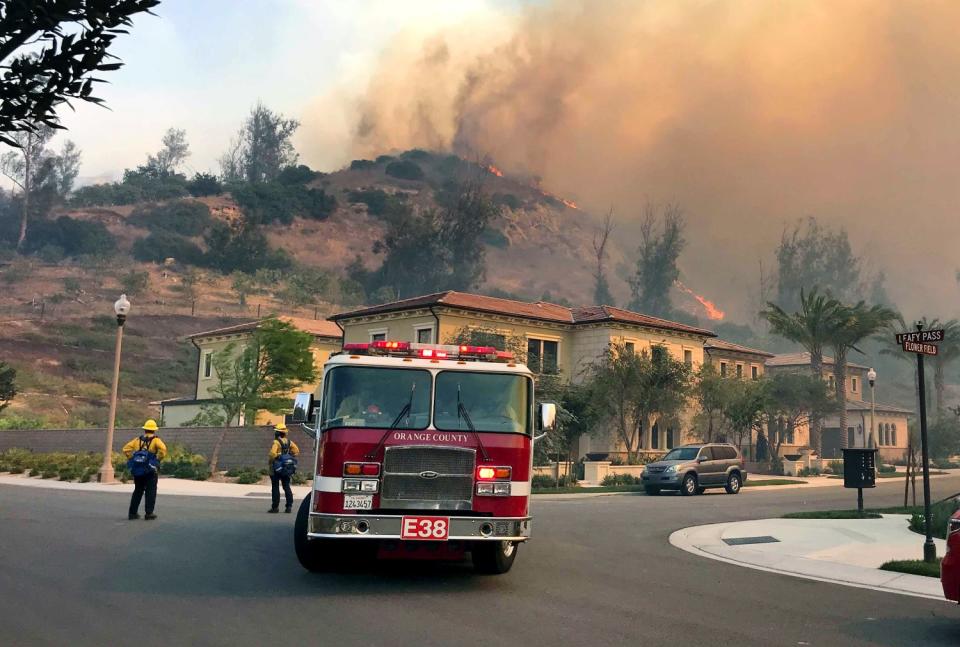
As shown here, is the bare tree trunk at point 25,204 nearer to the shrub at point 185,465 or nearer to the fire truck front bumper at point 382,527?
the shrub at point 185,465

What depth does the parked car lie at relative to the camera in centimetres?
3086

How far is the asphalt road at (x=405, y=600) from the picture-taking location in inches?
308

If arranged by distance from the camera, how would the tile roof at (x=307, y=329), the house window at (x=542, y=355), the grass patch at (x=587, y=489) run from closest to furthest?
the grass patch at (x=587, y=489) → the house window at (x=542, y=355) → the tile roof at (x=307, y=329)

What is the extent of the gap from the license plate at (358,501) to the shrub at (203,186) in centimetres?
15724

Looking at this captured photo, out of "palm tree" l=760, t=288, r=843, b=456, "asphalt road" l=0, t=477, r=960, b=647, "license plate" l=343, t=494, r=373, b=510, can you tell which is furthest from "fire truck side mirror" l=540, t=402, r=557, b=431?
"palm tree" l=760, t=288, r=843, b=456

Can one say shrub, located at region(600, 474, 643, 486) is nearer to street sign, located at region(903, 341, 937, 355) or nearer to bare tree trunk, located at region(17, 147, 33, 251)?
street sign, located at region(903, 341, 937, 355)

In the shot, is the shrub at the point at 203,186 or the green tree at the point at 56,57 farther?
the shrub at the point at 203,186

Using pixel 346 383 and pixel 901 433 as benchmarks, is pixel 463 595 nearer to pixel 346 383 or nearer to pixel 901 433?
pixel 346 383

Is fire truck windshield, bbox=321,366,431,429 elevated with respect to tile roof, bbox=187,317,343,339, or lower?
lower

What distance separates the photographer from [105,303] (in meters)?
96.8

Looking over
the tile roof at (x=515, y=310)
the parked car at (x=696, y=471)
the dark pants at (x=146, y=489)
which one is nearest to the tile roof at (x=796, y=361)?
the tile roof at (x=515, y=310)

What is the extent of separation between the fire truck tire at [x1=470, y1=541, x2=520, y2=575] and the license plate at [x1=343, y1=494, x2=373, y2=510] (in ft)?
5.54

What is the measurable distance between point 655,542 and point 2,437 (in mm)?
42804

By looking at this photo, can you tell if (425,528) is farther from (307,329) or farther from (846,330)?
(846,330)
